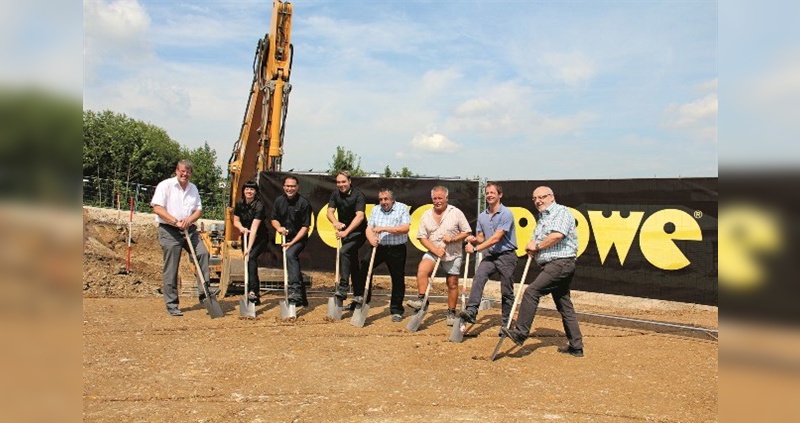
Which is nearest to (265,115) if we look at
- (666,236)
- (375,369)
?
(375,369)

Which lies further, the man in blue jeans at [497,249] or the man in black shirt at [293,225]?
the man in black shirt at [293,225]

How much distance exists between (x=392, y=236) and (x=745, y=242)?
728cm

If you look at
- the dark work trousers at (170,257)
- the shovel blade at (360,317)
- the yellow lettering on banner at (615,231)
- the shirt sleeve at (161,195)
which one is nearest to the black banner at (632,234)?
the yellow lettering on banner at (615,231)

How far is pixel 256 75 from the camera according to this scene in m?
12.1

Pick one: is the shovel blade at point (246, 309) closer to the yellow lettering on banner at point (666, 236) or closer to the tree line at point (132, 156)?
the yellow lettering on banner at point (666, 236)

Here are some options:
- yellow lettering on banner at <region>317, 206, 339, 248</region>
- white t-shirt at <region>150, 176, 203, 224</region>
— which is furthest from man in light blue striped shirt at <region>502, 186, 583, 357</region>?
yellow lettering on banner at <region>317, 206, 339, 248</region>

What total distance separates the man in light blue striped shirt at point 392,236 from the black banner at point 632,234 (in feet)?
9.99

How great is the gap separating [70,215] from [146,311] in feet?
26.9

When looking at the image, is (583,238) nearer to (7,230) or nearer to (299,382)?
(299,382)

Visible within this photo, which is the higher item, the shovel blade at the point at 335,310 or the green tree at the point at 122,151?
the green tree at the point at 122,151

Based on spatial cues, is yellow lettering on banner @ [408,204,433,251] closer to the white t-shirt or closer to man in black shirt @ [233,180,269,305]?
man in black shirt @ [233,180,269,305]

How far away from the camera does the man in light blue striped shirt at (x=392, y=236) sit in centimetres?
830

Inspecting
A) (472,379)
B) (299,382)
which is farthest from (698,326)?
(299,382)

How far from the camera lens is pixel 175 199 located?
26.9 feet
